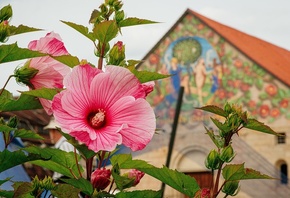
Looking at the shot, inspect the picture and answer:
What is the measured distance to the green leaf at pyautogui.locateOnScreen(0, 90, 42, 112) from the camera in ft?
2.83

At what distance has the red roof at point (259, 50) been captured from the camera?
48.6 ft

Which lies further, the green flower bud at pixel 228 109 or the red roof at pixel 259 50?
the red roof at pixel 259 50

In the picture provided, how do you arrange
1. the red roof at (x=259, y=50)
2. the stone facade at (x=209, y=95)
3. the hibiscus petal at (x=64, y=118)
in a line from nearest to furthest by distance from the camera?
the hibiscus petal at (x=64, y=118) < the stone facade at (x=209, y=95) < the red roof at (x=259, y=50)

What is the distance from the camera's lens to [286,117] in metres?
14.4

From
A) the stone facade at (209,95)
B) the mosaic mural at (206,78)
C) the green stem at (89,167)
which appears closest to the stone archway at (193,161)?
the stone facade at (209,95)

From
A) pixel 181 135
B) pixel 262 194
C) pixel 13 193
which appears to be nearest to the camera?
pixel 13 193

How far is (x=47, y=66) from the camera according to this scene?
34.2 inches

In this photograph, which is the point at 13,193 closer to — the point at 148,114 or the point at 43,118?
the point at 148,114

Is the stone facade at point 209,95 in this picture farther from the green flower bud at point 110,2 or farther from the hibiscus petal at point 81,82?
the hibiscus petal at point 81,82

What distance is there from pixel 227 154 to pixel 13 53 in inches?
10.6

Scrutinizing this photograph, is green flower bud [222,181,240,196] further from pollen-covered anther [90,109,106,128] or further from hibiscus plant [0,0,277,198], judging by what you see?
pollen-covered anther [90,109,106,128]

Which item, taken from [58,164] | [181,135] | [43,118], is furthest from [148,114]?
[43,118]

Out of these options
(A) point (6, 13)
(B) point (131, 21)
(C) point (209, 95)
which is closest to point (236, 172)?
(B) point (131, 21)

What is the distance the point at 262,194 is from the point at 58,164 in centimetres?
1347
